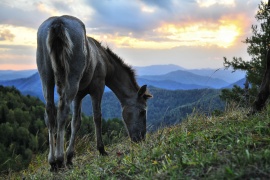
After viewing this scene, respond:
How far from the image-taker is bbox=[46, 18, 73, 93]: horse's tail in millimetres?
5234

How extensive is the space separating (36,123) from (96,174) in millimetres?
15097

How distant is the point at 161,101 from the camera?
149 metres

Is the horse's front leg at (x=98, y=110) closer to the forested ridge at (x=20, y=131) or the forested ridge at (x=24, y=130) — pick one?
the forested ridge at (x=20, y=131)

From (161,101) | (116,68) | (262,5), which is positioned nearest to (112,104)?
(161,101)

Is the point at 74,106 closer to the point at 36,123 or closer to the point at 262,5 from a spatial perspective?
the point at 36,123

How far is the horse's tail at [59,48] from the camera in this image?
5234 mm

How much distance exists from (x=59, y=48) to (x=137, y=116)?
334 cm

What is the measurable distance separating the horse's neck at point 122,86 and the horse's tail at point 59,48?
278 centimetres

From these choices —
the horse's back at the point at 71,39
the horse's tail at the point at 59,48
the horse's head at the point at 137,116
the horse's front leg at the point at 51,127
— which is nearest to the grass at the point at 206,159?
the horse's front leg at the point at 51,127

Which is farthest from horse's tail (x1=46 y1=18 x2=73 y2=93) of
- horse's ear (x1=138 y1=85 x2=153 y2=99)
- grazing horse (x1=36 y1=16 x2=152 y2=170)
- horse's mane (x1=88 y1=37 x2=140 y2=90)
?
horse's ear (x1=138 y1=85 x2=153 y2=99)

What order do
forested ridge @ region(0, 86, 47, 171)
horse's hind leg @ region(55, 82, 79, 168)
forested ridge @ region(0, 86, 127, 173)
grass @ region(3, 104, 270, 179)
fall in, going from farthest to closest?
1. forested ridge @ region(0, 86, 47, 171)
2. forested ridge @ region(0, 86, 127, 173)
3. horse's hind leg @ region(55, 82, 79, 168)
4. grass @ region(3, 104, 270, 179)

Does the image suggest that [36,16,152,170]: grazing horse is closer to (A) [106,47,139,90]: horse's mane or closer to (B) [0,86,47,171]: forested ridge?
(A) [106,47,139,90]: horse's mane

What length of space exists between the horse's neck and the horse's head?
14 cm

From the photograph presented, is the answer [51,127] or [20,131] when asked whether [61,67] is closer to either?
[51,127]
